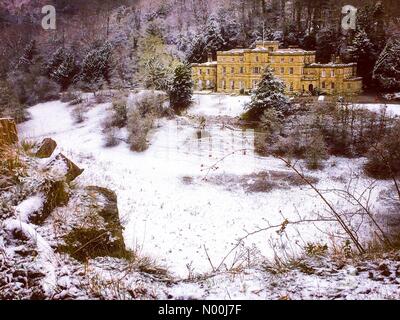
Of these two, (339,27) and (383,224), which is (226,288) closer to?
(383,224)

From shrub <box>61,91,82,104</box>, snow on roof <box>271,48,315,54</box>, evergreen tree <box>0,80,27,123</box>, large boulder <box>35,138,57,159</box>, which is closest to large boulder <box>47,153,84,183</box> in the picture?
large boulder <box>35,138,57,159</box>

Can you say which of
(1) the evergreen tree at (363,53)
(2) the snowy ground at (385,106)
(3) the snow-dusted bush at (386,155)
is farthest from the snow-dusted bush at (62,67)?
(3) the snow-dusted bush at (386,155)

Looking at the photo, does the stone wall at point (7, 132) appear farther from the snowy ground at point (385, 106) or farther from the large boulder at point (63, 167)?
the snowy ground at point (385, 106)

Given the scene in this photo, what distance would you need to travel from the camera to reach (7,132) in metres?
4.17

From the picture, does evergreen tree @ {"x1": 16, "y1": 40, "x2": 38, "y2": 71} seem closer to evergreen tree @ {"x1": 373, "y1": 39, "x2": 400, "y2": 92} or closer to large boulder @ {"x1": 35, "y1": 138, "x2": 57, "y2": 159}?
large boulder @ {"x1": 35, "y1": 138, "x2": 57, "y2": 159}

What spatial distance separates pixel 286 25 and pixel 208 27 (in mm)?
987

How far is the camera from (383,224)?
162 inches

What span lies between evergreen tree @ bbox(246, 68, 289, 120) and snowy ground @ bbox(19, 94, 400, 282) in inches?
6.8

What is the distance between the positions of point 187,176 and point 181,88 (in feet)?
3.92

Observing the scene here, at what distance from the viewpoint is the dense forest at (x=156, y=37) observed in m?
4.48

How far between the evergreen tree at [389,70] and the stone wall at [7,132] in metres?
4.20

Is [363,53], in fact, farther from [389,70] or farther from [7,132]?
[7,132]
